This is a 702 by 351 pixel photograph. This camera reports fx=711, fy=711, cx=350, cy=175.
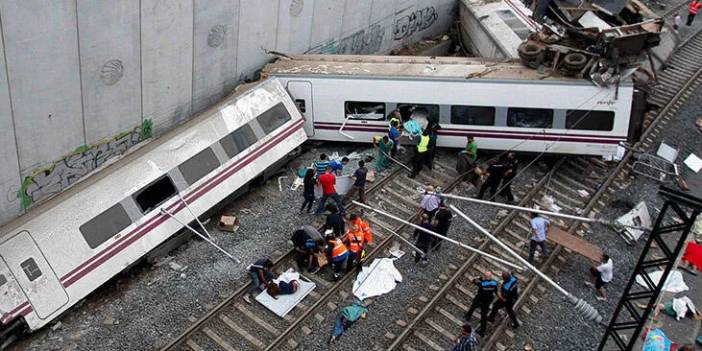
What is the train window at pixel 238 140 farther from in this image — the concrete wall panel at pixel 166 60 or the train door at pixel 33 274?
the train door at pixel 33 274

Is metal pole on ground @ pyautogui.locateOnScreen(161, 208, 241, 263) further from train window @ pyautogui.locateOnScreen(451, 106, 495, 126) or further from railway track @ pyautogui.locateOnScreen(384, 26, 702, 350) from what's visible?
train window @ pyautogui.locateOnScreen(451, 106, 495, 126)

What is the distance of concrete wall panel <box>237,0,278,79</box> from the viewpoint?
19250 millimetres

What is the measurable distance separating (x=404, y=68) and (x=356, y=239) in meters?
6.41

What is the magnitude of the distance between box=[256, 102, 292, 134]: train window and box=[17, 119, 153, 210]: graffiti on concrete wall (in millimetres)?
2890

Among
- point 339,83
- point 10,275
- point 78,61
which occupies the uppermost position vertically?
point 78,61

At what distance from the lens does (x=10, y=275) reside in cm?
1364

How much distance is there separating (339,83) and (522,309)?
7781 millimetres

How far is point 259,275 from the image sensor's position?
15188 millimetres

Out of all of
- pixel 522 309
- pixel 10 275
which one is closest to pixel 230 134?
pixel 10 275

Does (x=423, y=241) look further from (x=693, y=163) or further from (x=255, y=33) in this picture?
(x=693, y=163)

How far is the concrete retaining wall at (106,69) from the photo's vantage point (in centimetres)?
1405

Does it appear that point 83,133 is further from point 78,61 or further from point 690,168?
point 690,168

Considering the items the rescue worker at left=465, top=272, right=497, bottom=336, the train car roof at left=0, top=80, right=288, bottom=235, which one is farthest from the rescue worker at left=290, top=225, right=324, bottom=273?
the train car roof at left=0, top=80, right=288, bottom=235

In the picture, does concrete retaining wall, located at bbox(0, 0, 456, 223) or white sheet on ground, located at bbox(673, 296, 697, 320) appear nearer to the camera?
concrete retaining wall, located at bbox(0, 0, 456, 223)
